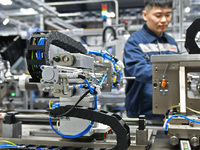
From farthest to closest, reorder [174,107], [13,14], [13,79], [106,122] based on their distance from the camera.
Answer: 1. [13,14]
2. [13,79]
3. [174,107]
4. [106,122]

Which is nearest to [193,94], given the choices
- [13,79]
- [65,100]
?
[65,100]

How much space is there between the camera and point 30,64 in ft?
2.85

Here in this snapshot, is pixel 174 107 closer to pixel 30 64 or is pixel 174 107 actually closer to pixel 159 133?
pixel 159 133

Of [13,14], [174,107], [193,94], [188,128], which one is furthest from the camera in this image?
[13,14]

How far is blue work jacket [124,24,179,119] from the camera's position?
1738mm

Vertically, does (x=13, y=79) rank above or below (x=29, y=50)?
below

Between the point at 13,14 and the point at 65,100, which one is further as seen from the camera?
the point at 13,14

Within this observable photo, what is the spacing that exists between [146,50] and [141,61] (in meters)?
0.15

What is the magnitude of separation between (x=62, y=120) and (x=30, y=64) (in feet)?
1.09

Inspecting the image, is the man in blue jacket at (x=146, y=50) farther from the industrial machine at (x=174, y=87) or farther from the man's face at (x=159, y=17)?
the industrial machine at (x=174, y=87)

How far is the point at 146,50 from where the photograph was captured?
180 centimetres

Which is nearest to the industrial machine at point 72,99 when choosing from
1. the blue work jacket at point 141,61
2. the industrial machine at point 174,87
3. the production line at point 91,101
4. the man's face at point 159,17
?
the production line at point 91,101

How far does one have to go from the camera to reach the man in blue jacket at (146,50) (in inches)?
69.6

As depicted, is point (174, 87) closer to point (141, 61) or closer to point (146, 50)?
point (141, 61)
